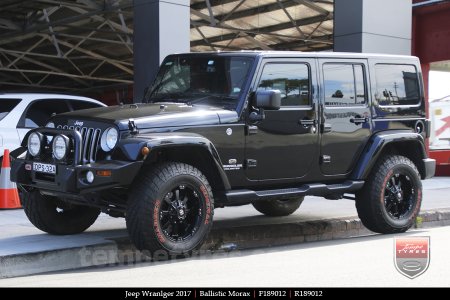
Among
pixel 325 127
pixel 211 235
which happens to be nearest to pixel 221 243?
pixel 211 235

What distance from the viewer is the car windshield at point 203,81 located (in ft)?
24.9

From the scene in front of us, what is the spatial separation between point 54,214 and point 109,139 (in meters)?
1.51

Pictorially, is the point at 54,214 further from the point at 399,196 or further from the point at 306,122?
the point at 399,196

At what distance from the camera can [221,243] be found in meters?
8.08

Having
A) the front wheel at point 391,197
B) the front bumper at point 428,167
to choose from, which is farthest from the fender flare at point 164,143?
the front bumper at point 428,167

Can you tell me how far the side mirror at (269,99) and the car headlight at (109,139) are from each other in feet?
5.15

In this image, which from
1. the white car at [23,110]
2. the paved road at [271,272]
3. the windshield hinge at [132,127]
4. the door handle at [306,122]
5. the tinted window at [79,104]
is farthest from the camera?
the tinted window at [79,104]

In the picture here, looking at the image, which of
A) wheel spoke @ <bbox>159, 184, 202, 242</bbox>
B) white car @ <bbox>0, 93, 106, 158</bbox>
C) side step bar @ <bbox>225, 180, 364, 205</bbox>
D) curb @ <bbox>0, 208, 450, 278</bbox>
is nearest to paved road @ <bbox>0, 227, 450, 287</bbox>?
curb @ <bbox>0, 208, 450, 278</bbox>

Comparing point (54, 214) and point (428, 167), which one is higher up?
point (428, 167)

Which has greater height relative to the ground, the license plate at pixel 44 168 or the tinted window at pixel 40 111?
the tinted window at pixel 40 111

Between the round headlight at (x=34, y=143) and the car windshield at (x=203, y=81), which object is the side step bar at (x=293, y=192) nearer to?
the car windshield at (x=203, y=81)
